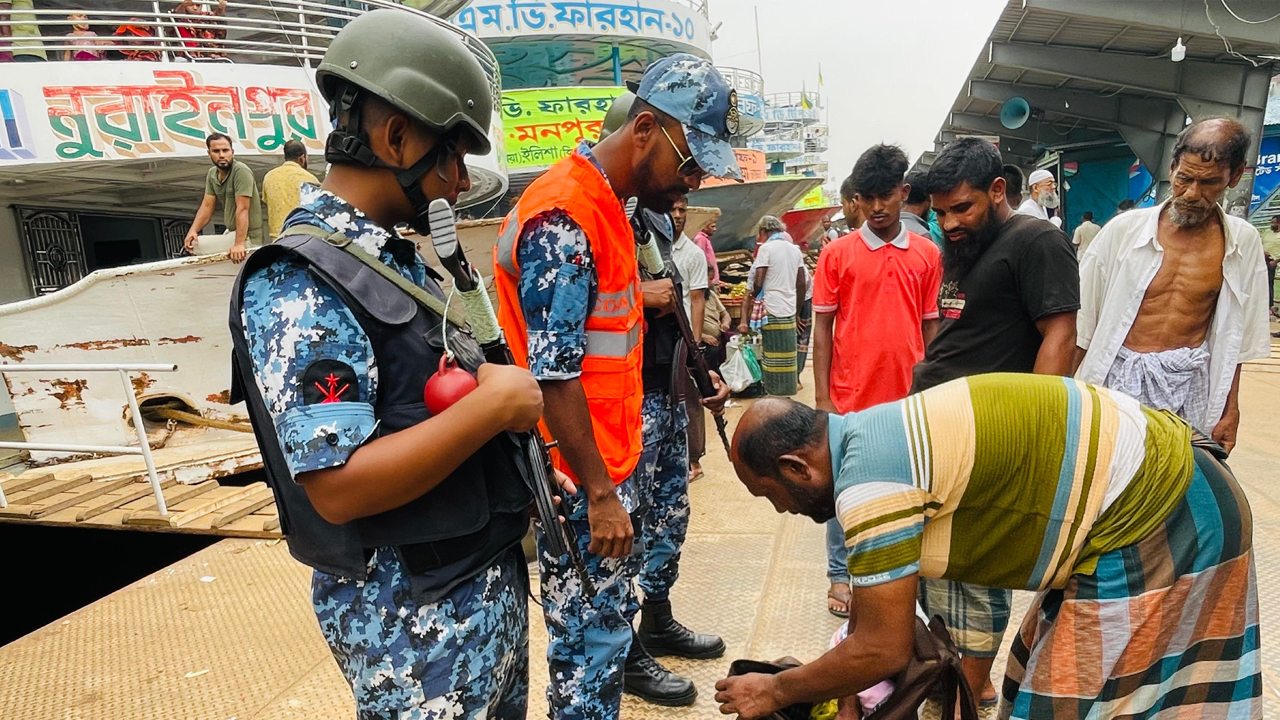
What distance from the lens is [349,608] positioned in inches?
44.3

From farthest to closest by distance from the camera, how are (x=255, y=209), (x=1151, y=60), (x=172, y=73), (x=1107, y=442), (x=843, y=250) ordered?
(x=1151, y=60) → (x=172, y=73) → (x=255, y=209) → (x=843, y=250) → (x=1107, y=442)

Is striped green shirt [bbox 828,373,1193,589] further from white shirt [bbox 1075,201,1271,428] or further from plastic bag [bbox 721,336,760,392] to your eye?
plastic bag [bbox 721,336,760,392]

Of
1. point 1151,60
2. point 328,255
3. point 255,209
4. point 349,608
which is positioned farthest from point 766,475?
point 1151,60

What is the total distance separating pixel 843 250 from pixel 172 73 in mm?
7092

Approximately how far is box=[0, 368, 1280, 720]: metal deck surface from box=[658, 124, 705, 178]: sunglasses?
1684mm

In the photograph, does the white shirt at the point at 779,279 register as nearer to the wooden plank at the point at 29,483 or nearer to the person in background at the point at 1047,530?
the person in background at the point at 1047,530

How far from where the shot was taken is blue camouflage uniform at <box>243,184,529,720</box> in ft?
3.16

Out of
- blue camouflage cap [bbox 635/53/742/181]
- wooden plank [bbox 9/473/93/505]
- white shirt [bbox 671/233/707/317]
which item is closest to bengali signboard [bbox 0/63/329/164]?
wooden plank [bbox 9/473/93/505]

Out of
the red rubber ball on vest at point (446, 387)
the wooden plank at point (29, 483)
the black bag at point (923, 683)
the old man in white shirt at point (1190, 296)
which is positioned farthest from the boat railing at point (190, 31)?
the black bag at point (923, 683)

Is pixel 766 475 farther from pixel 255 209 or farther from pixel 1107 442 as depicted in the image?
pixel 255 209

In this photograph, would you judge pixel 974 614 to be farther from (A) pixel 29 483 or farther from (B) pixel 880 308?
(A) pixel 29 483

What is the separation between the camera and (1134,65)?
36.4ft

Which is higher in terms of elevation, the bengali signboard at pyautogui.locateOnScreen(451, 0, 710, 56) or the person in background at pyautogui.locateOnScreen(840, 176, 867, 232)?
the bengali signboard at pyautogui.locateOnScreen(451, 0, 710, 56)

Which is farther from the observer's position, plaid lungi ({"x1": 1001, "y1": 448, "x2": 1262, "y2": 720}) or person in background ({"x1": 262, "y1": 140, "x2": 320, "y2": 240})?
person in background ({"x1": 262, "y1": 140, "x2": 320, "y2": 240})
